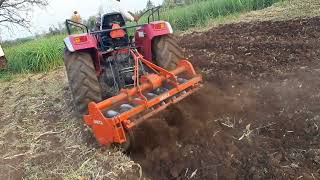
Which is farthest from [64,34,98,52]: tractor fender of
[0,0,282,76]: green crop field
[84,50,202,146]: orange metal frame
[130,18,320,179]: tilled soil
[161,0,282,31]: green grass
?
[161,0,282,31]: green grass

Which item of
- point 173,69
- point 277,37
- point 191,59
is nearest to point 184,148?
point 173,69

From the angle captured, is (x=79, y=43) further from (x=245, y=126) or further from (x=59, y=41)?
(x=59, y=41)

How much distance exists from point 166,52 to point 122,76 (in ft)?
2.22

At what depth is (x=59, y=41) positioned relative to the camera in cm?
1337

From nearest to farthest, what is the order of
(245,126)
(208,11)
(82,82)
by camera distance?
(245,126)
(82,82)
(208,11)

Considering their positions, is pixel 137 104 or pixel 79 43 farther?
pixel 79 43

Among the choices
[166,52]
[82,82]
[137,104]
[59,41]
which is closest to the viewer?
[137,104]

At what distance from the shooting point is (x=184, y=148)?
15.0 ft

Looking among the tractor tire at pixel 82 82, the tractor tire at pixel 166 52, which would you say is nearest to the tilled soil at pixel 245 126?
the tractor tire at pixel 166 52

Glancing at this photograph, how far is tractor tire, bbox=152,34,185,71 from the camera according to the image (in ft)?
19.1

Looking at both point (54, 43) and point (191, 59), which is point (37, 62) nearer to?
point (54, 43)

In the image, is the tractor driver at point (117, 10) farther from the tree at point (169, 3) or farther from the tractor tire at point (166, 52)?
the tree at point (169, 3)

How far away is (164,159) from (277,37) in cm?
512

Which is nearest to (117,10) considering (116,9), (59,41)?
(116,9)
